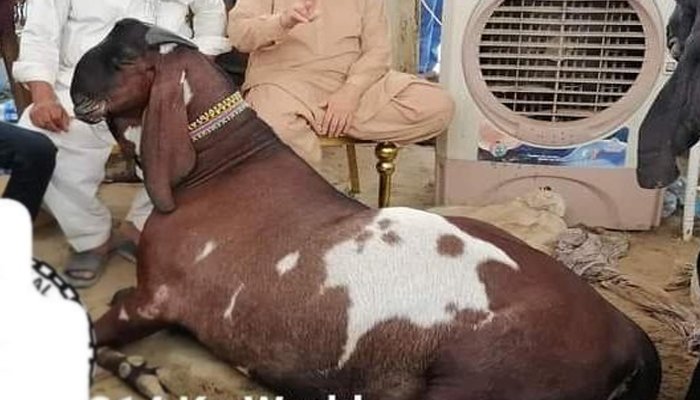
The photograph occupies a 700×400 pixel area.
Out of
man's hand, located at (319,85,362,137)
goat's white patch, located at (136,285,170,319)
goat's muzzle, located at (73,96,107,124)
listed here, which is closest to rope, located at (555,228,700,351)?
man's hand, located at (319,85,362,137)

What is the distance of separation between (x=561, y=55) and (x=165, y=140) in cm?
89

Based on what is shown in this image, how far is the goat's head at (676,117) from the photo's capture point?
44.0 inches

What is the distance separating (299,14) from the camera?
1.51m

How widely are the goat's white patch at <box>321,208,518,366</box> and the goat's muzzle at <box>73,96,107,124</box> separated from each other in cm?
31

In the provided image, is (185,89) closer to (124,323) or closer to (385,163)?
(124,323)

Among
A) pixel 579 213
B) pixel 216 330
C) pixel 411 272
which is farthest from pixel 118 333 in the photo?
pixel 579 213

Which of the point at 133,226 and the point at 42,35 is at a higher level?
the point at 42,35

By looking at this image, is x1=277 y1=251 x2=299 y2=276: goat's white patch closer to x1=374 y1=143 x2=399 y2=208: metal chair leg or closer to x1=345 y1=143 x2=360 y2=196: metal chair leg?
x1=374 y1=143 x2=399 y2=208: metal chair leg

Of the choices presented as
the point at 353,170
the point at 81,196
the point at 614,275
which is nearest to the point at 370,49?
the point at 353,170

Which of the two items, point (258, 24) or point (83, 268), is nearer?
point (83, 268)

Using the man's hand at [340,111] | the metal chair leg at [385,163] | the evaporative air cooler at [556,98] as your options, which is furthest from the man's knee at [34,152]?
the evaporative air cooler at [556,98]

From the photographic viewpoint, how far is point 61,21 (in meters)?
1.25
